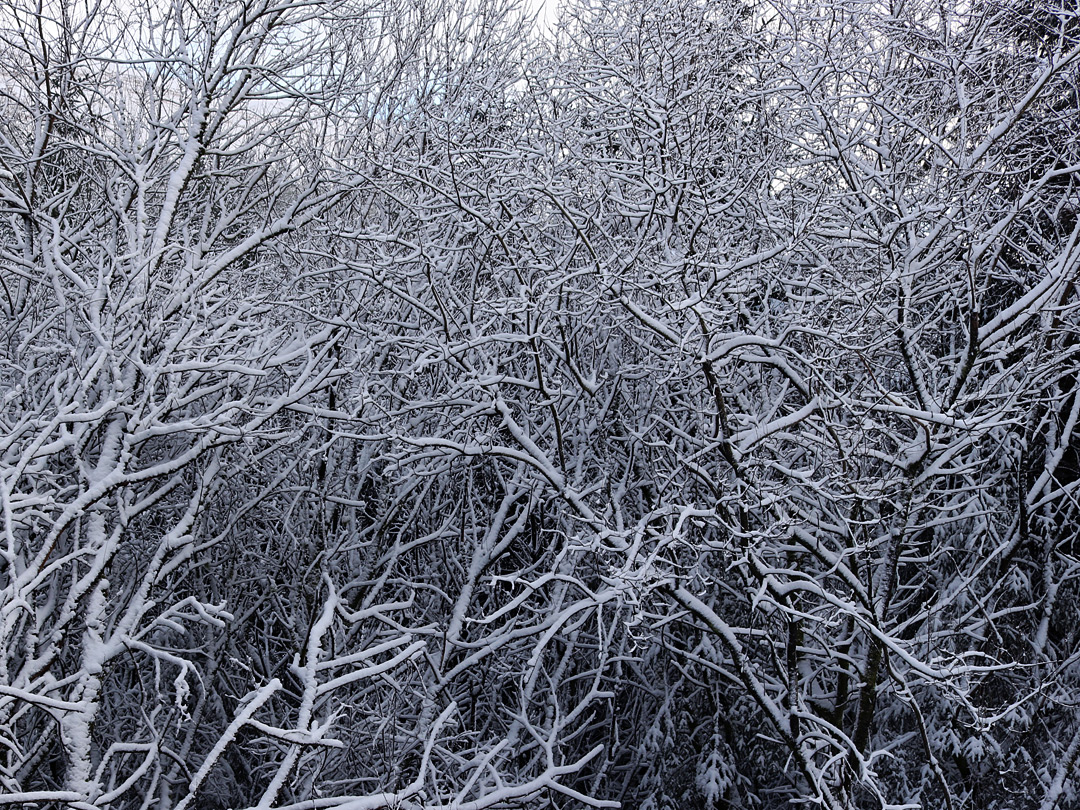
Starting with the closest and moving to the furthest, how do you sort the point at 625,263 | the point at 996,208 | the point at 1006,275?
the point at 625,263
the point at 996,208
the point at 1006,275

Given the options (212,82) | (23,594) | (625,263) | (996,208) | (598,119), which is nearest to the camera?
(23,594)

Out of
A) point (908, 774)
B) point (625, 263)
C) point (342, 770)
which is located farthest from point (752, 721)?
point (625, 263)

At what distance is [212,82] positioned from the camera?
6277 millimetres

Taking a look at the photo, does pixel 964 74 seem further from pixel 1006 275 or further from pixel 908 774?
pixel 908 774

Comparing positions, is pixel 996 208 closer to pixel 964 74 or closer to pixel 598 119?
pixel 964 74

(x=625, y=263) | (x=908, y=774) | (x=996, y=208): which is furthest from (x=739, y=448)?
(x=908, y=774)

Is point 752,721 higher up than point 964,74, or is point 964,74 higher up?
point 964,74

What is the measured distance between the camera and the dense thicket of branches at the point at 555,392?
549cm

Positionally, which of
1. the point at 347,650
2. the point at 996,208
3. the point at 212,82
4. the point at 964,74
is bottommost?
the point at 347,650

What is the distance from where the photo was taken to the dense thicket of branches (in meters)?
5.49

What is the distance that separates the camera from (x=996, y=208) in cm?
677

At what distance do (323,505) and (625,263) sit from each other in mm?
3116

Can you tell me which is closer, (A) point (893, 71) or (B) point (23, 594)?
(B) point (23, 594)

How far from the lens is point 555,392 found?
22.5ft
